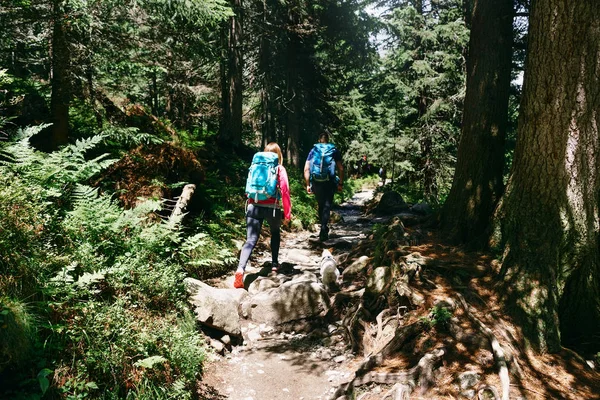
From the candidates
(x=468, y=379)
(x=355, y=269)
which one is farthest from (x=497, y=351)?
(x=355, y=269)

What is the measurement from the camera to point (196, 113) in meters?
17.0

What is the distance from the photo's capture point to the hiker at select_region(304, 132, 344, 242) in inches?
323

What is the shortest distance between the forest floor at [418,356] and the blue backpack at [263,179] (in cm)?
200

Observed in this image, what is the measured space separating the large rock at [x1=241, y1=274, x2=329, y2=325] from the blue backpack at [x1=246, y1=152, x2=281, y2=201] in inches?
58.4

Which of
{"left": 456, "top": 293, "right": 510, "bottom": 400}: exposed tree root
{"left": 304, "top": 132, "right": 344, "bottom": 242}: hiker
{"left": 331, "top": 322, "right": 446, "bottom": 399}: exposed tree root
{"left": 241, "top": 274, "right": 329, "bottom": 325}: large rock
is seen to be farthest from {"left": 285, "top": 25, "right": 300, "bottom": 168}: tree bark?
{"left": 331, "top": 322, "right": 446, "bottom": 399}: exposed tree root

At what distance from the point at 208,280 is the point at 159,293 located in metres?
2.11

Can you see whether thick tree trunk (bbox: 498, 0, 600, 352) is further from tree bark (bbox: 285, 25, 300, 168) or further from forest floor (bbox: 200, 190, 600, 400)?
tree bark (bbox: 285, 25, 300, 168)

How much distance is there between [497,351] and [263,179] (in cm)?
389

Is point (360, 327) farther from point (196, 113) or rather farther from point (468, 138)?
point (196, 113)

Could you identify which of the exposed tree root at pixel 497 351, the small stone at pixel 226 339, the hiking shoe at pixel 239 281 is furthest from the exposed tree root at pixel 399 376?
the hiking shoe at pixel 239 281

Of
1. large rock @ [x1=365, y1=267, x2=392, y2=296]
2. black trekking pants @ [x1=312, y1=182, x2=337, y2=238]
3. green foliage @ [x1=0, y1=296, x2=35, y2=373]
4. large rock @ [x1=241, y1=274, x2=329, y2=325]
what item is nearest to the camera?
green foliage @ [x1=0, y1=296, x2=35, y2=373]

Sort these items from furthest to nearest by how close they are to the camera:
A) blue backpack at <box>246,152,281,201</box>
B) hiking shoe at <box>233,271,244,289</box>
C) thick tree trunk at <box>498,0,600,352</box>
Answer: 1. blue backpack at <box>246,152,281,201</box>
2. hiking shoe at <box>233,271,244,289</box>
3. thick tree trunk at <box>498,0,600,352</box>

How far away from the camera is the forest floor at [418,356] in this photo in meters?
3.31

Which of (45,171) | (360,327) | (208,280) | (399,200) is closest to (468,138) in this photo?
(360,327)
